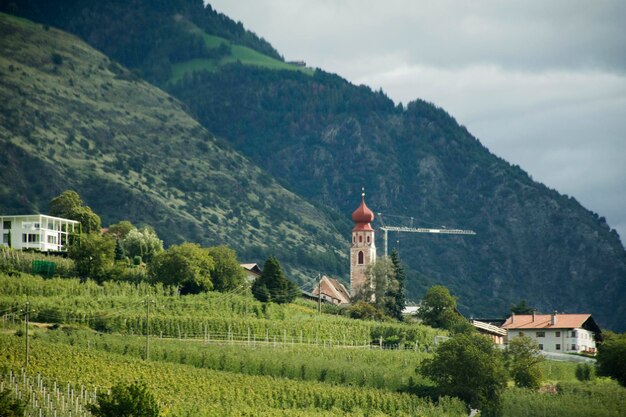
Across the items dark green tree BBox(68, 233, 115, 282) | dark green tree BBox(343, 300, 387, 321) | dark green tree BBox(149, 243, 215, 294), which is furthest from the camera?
dark green tree BBox(343, 300, 387, 321)

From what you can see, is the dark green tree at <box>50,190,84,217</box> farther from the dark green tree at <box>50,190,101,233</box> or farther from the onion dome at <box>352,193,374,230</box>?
the onion dome at <box>352,193,374,230</box>

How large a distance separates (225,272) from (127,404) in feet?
206

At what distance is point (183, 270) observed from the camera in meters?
144

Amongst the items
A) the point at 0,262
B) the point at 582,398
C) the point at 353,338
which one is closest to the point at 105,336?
the point at 0,262

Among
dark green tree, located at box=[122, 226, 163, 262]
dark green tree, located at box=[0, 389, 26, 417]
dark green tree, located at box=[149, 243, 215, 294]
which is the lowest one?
dark green tree, located at box=[0, 389, 26, 417]

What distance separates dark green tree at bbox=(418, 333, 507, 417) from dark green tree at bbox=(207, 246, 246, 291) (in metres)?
28.5

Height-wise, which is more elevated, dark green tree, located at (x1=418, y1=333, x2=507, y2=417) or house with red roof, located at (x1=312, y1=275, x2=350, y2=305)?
house with red roof, located at (x1=312, y1=275, x2=350, y2=305)

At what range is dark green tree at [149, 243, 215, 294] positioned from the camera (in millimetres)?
143750

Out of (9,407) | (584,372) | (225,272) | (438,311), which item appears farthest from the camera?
(438,311)

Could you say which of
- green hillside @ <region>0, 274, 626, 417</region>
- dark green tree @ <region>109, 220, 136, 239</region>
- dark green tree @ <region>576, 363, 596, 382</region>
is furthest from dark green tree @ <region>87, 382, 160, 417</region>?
dark green tree @ <region>109, 220, 136, 239</region>

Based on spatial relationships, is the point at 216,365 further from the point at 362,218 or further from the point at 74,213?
the point at 362,218

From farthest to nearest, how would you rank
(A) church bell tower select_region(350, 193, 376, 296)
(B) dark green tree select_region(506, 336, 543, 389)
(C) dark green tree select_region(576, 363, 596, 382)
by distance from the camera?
(A) church bell tower select_region(350, 193, 376, 296), (C) dark green tree select_region(576, 363, 596, 382), (B) dark green tree select_region(506, 336, 543, 389)

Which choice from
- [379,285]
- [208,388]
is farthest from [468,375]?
[379,285]

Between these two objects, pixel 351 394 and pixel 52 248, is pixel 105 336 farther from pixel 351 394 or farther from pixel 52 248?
pixel 52 248
